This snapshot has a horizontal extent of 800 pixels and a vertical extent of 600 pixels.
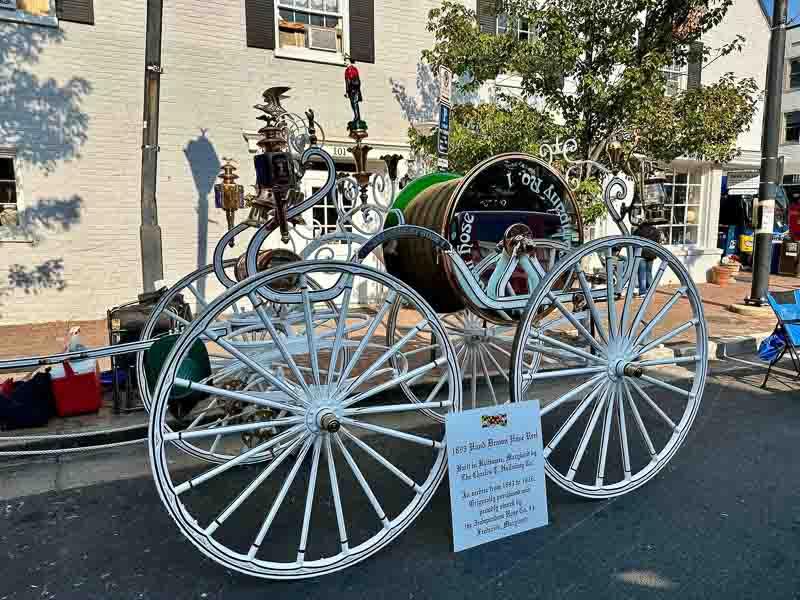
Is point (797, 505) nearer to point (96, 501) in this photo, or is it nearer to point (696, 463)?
point (696, 463)

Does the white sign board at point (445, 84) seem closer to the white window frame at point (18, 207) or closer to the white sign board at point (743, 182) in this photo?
the white window frame at point (18, 207)

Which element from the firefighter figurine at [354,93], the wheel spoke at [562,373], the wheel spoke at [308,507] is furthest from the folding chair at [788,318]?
the wheel spoke at [308,507]

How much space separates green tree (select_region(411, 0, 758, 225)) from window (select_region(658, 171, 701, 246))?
547 centimetres

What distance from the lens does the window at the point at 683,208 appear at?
12680 millimetres

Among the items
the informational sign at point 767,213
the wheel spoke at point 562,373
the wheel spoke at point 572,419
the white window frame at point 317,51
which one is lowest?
the wheel spoke at point 572,419

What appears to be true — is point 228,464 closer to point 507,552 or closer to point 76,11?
point 507,552

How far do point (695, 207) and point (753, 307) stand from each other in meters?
4.30

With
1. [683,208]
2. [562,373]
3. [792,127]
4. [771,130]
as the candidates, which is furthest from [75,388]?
[792,127]

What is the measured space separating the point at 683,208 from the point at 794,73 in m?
19.4

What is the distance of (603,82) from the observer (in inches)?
254

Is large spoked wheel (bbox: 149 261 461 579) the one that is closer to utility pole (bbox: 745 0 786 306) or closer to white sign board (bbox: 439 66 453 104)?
white sign board (bbox: 439 66 453 104)

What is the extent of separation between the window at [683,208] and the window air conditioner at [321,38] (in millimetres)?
7656

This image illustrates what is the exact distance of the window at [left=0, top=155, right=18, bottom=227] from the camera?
8242 mm

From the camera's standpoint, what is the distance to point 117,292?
8.80m
